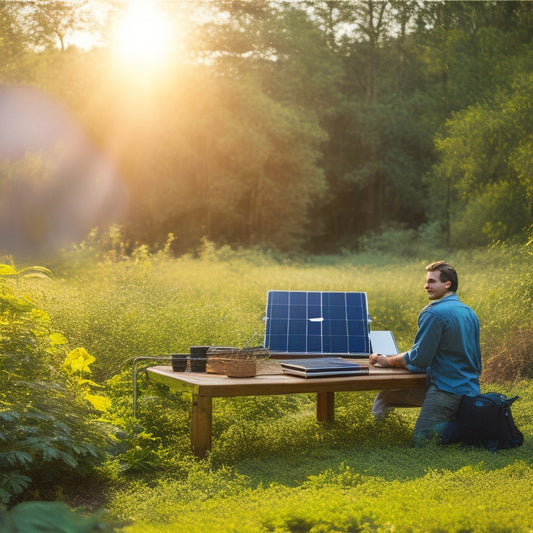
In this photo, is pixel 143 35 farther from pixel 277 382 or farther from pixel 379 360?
pixel 277 382

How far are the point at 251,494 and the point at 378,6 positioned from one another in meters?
33.0

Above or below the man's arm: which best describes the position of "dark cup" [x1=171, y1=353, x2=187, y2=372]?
above

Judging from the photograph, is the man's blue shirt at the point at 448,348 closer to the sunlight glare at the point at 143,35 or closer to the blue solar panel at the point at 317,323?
the blue solar panel at the point at 317,323

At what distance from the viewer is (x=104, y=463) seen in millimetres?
4477

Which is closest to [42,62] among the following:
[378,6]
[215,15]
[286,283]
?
[215,15]

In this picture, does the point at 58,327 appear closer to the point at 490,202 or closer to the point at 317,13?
the point at 490,202

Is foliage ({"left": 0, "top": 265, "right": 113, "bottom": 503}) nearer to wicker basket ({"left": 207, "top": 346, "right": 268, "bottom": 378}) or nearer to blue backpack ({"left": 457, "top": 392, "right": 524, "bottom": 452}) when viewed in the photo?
wicker basket ({"left": 207, "top": 346, "right": 268, "bottom": 378})

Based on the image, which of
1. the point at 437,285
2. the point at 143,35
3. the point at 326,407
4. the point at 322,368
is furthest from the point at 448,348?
the point at 143,35

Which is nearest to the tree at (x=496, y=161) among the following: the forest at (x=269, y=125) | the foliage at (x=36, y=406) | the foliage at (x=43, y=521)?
the forest at (x=269, y=125)

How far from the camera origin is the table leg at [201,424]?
4.68 metres

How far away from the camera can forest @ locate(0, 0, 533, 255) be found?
21.7 m

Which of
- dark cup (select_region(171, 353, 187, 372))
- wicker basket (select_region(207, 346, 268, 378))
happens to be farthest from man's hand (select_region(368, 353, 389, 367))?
dark cup (select_region(171, 353, 187, 372))

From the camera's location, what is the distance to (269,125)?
28094 millimetres

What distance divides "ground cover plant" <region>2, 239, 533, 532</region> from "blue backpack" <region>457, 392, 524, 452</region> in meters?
0.13
